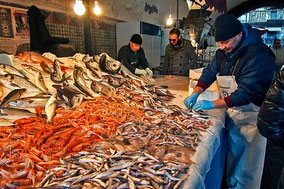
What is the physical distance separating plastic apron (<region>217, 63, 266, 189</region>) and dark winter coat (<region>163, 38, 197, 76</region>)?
2272 millimetres

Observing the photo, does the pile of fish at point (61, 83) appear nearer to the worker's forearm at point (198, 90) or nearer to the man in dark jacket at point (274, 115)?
the worker's forearm at point (198, 90)

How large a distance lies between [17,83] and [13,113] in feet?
1.46

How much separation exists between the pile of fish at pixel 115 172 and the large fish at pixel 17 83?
4.00 ft

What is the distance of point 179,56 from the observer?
4578 millimetres

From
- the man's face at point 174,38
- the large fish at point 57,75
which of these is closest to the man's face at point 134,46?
the man's face at point 174,38

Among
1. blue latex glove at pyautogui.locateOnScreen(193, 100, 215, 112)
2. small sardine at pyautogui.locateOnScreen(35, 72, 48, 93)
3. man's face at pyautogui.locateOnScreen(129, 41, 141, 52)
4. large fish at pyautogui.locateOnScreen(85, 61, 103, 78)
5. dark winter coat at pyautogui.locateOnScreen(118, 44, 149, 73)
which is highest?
man's face at pyautogui.locateOnScreen(129, 41, 141, 52)

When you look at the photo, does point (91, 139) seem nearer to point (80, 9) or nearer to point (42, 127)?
point (42, 127)

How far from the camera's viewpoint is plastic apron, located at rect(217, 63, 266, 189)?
7.46 feet

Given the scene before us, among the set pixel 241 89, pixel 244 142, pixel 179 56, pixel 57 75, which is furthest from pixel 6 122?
pixel 179 56

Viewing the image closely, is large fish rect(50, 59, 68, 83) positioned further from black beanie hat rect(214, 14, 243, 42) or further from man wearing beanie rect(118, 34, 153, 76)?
black beanie hat rect(214, 14, 243, 42)

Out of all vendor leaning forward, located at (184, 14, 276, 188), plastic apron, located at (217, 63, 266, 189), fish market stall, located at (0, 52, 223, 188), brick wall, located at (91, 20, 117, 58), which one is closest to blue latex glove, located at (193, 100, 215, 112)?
vendor leaning forward, located at (184, 14, 276, 188)

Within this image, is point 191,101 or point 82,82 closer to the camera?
point 191,101

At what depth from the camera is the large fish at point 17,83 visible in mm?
2049

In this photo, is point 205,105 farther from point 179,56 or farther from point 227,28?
point 179,56
